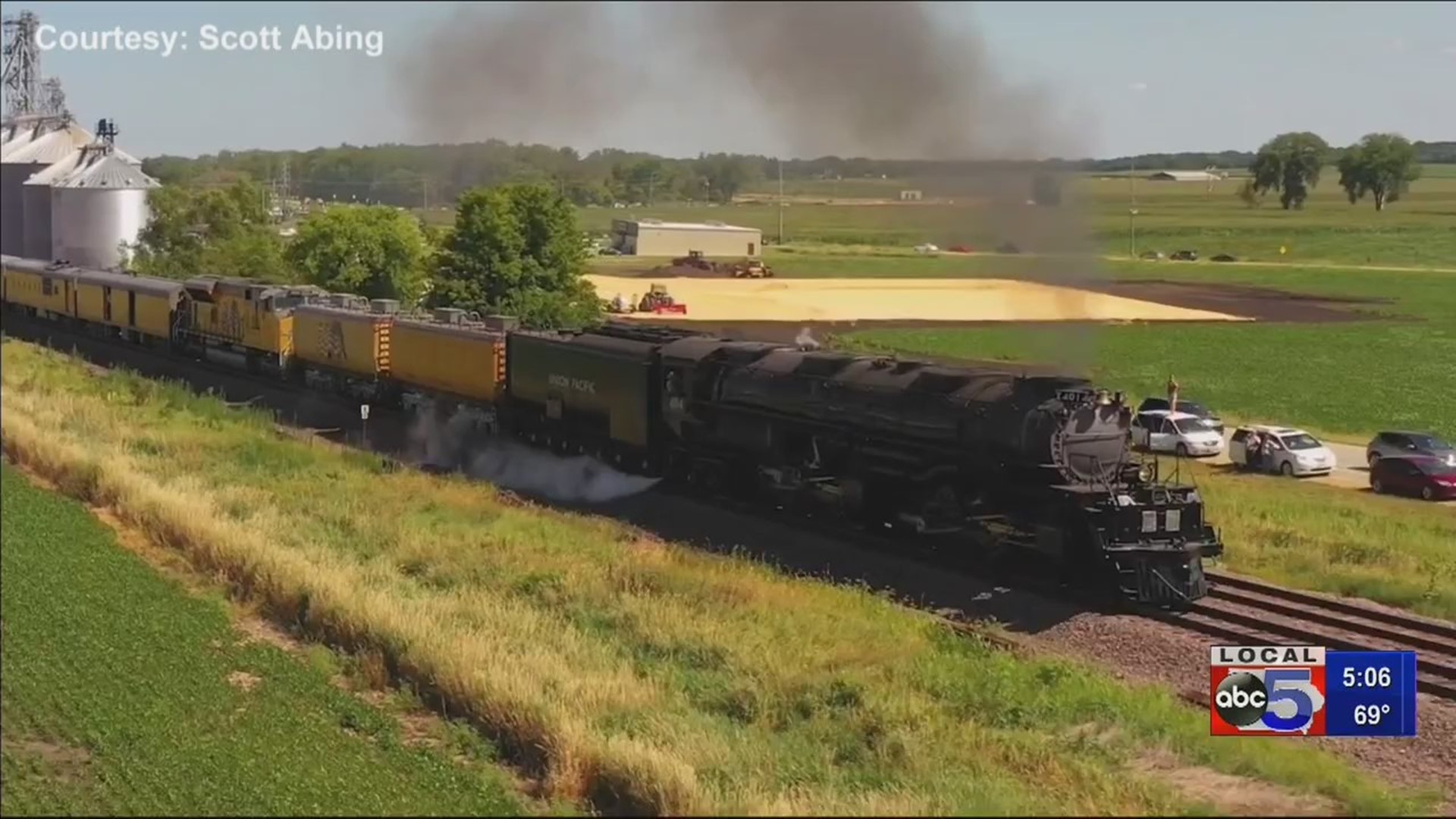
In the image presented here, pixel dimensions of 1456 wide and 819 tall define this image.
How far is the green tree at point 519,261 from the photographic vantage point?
34.2 m

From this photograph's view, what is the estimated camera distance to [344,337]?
32906 mm

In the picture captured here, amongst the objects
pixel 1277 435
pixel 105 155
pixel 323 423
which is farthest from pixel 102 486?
pixel 105 155

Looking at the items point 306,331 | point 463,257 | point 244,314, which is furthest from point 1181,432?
point 244,314

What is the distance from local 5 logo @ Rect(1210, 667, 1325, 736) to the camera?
976cm

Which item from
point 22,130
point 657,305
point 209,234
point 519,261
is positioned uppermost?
point 22,130

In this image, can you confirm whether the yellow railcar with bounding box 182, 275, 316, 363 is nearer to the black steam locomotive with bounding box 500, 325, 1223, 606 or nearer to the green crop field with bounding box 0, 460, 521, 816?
the black steam locomotive with bounding box 500, 325, 1223, 606

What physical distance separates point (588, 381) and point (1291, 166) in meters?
11.7

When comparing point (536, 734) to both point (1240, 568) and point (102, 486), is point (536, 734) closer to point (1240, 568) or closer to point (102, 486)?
point (1240, 568)

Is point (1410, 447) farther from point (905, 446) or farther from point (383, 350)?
point (383, 350)

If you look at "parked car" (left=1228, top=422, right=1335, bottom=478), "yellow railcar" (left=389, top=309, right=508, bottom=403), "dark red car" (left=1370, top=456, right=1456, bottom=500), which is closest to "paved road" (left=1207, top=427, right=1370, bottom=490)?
"parked car" (left=1228, top=422, right=1335, bottom=478)

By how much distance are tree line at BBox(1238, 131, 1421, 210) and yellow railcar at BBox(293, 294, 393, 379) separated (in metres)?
18.9

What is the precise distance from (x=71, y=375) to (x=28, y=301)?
18.7 m

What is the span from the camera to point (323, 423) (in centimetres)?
3206

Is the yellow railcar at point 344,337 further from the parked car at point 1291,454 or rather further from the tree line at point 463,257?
the parked car at point 1291,454
